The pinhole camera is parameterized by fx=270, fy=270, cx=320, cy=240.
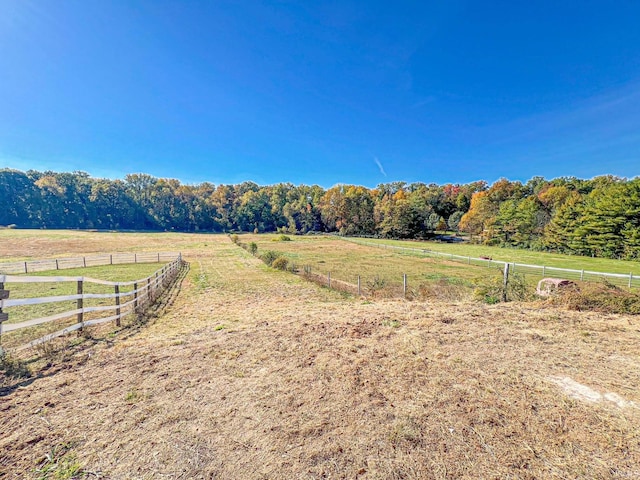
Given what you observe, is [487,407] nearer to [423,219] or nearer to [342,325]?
[342,325]

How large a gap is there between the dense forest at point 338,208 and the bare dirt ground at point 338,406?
155ft

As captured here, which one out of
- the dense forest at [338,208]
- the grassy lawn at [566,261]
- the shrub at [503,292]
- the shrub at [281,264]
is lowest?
the grassy lawn at [566,261]

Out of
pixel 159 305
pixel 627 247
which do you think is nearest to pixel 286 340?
pixel 159 305

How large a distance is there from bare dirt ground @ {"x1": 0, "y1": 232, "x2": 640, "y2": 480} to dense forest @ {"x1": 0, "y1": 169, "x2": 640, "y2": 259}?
47.4 meters

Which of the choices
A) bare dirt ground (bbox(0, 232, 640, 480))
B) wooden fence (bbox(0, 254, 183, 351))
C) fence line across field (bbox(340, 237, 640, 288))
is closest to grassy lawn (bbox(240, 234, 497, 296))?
fence line across field (bbox(340, 237, 640, 288))

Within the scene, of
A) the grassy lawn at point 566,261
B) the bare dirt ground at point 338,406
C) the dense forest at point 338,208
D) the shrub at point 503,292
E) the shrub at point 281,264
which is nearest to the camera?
the bare dirt ground at point 338,406

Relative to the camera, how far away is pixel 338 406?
327 centimetres

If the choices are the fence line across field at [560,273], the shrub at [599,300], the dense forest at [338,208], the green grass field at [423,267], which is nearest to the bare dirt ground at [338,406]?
the shrub at [599,300]

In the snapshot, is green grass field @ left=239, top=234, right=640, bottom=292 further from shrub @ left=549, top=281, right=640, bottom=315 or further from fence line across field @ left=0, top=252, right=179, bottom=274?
fence line across field @ left=0, top=252, right=179, bottom=274

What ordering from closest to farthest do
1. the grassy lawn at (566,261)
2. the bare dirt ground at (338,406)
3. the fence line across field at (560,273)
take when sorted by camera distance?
the bare dirt ground at (338,406)
the fence line across field at (560,273)
the grassy lawn at (566,261)

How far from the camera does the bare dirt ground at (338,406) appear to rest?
2.41m

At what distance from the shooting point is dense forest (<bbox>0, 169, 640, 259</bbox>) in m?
42.9

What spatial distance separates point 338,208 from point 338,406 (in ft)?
271

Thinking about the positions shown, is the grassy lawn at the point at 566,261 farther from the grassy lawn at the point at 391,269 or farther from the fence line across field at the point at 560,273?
the grassy lawn at the point at 391,269
